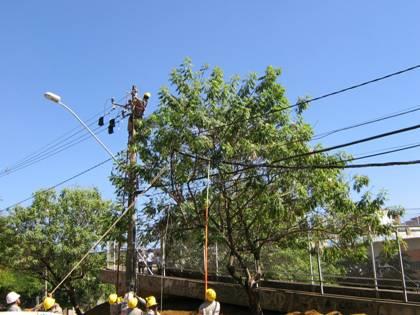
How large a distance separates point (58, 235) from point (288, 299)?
700 inches

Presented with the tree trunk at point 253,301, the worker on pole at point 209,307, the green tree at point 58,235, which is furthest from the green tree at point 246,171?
the green tree at point 58,235

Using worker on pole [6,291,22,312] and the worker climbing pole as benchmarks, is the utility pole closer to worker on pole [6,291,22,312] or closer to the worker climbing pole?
the worker climbing pole

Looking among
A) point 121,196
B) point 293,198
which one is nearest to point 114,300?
point 121,196

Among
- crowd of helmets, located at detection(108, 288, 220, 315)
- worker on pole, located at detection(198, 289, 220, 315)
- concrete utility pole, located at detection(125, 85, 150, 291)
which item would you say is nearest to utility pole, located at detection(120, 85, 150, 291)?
concrete utility pole, located at detection(125, 85, 150, 291)

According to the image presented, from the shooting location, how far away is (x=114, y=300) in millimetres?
14305

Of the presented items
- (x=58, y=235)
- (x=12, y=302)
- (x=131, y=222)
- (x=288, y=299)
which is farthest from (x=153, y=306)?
(x=58, y=235)

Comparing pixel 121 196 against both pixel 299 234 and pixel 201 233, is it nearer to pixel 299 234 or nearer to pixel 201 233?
pixel 201 233

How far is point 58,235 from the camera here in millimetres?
29000

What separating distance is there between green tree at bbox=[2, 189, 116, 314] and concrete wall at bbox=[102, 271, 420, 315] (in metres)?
8.38

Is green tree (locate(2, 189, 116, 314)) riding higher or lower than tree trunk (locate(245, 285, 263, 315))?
higher

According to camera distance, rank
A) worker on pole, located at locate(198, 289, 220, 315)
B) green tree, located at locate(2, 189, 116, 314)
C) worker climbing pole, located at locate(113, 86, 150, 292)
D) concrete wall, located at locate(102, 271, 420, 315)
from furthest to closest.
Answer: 1. green tree, located at locate(2, 189, 116, 314)
2. worker climbing pole, located at locate(113, 86, 150, 292)
3. concrete wall, located at locate(102, 271, 420, 315)
4. worker on pole, located at locate(198, 289, 220, 315)

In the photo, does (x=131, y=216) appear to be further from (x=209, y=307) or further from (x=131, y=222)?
(x=209, y=307)

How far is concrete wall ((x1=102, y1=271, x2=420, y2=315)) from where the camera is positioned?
12.3 m

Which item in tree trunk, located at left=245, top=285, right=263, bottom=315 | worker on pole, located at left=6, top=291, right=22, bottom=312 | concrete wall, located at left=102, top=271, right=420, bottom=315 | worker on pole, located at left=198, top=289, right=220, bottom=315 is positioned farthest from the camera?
tree trunk, located at left=245, top=285, right=263, bottom=315
